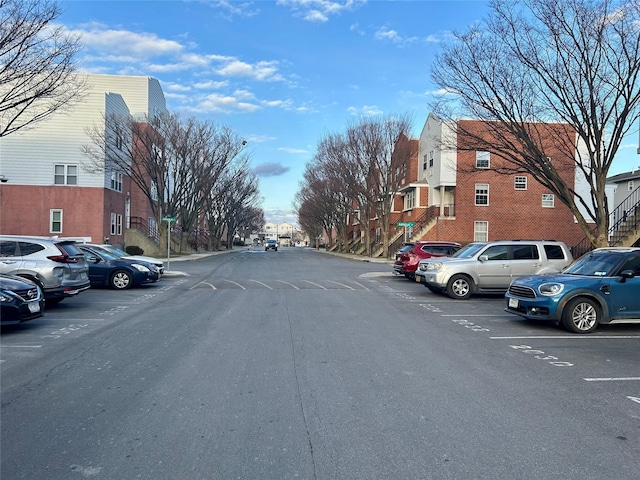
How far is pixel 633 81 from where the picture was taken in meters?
15.7

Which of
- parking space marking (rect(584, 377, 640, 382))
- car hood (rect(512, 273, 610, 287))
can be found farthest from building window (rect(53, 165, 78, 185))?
parking space marking (rect(584, 377, 640, 382))

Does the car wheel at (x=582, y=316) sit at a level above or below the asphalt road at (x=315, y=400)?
above

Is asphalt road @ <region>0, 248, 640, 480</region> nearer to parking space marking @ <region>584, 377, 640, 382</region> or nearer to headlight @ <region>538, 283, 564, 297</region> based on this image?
parking space marking @ <region>584, 377, 640, 382</region>

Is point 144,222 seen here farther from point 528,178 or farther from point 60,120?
point 528,178

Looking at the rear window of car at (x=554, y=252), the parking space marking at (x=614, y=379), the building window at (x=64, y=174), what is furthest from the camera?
the building window at (x=64, y=174)

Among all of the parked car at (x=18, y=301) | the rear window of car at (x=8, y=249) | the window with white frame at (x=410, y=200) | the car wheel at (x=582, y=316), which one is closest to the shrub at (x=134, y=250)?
the window with white frame at (x=410, y=200)

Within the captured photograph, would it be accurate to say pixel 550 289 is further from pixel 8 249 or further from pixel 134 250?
pixel 134 250

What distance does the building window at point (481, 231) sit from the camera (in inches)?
1547

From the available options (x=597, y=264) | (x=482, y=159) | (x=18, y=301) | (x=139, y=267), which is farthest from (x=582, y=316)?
(x=482, y=159)

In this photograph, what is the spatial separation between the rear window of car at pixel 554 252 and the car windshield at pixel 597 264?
4.53 m

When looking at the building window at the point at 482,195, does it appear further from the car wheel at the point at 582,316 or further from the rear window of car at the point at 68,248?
the rear window of car at the point at 68,248

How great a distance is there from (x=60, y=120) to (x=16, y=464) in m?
34.7

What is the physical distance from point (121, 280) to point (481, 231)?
29.2 meters

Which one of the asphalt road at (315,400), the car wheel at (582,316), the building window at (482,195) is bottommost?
the asphalt road at (315,400)
